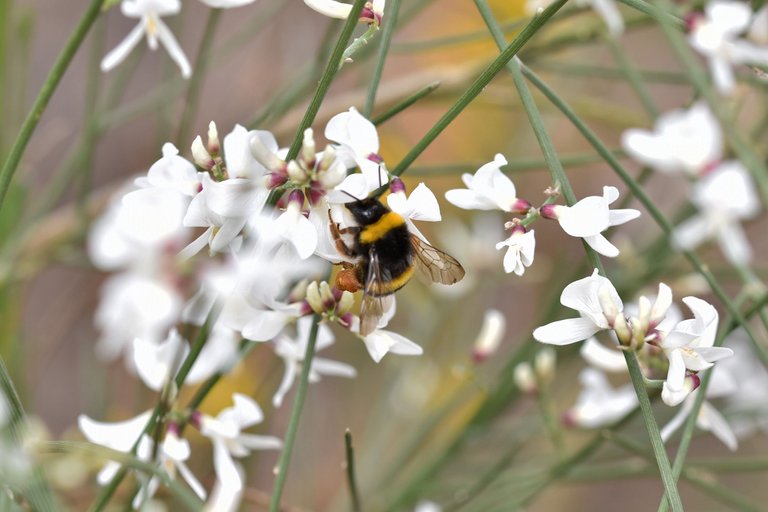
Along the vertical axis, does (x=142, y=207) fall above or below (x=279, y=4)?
below

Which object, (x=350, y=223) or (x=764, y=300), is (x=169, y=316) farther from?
(x=764, y=300)

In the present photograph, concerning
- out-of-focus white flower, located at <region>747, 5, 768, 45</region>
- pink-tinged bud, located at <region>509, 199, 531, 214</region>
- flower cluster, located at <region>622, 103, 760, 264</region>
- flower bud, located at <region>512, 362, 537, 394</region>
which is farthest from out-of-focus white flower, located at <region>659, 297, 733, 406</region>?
out-of-focus white flower, located at <region>747, 5, 768, 45</region>

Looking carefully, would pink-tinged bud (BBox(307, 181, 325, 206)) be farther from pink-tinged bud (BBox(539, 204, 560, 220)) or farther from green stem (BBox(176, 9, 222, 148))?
green stem (BBox(176, 9, 222, 148))

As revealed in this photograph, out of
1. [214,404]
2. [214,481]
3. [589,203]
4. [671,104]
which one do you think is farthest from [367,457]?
[671,104]

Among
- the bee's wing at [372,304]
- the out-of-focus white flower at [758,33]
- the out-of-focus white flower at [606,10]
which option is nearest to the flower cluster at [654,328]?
the bee's wing at [372,304]

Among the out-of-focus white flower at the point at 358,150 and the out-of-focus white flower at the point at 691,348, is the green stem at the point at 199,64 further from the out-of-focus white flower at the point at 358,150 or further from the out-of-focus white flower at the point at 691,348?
the out-of-focus white flower at the point at 691,348
